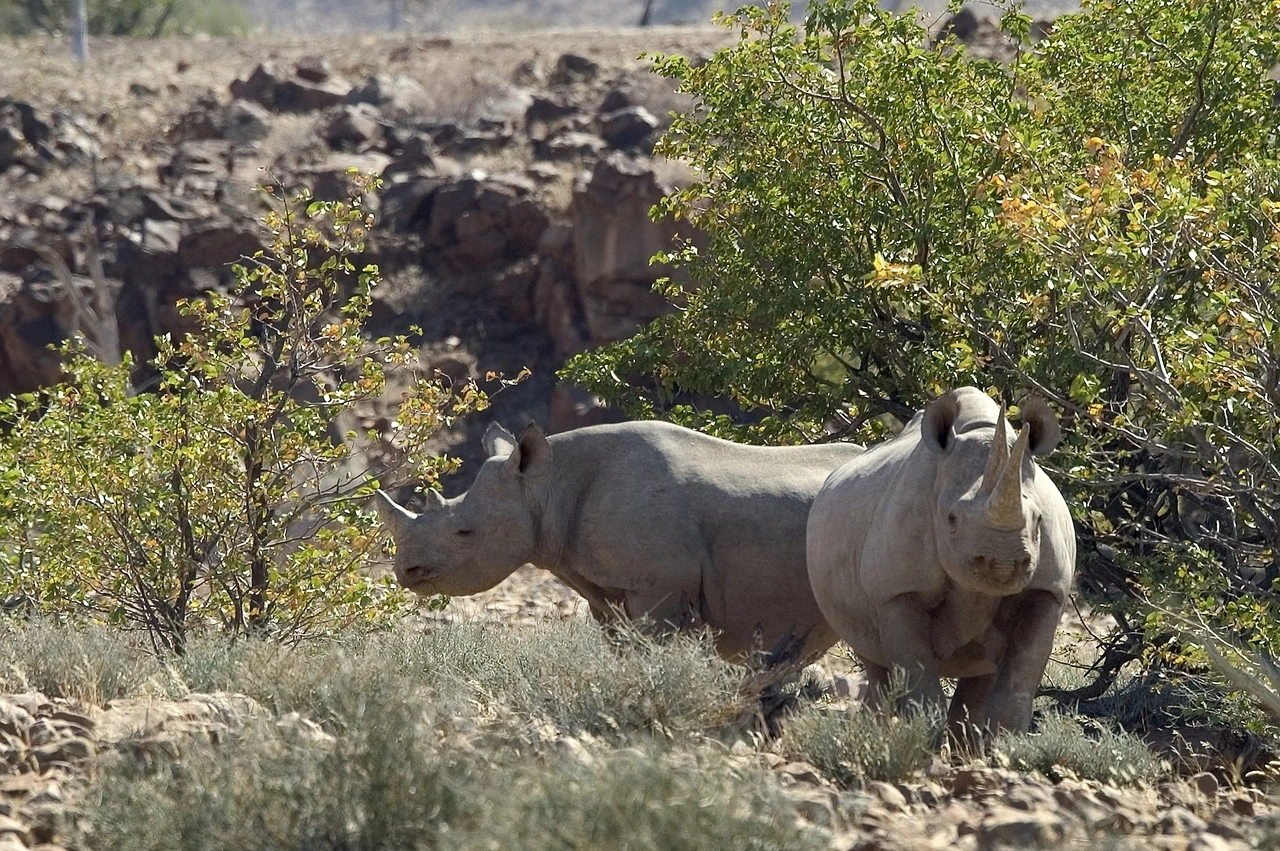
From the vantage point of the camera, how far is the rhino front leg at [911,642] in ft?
24.2

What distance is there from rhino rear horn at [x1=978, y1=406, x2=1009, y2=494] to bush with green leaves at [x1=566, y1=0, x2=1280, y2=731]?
1.96 m

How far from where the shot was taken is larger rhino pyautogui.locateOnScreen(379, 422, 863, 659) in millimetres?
9047

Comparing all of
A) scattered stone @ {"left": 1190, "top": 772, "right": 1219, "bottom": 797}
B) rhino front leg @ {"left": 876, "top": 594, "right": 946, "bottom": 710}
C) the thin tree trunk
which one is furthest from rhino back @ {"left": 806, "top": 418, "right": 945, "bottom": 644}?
the thin tree trunk

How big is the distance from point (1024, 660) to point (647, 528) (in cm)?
237

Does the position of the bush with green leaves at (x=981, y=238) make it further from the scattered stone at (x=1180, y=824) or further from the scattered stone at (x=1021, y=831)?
the scattered stone at (x=1021, y=831)

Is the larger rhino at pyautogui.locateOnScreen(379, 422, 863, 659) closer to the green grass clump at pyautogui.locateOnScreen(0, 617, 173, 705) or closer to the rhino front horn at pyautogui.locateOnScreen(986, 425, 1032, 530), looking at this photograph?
the green grass clump at pyautogui.locateOnScreen(0, 617, 173, 705)

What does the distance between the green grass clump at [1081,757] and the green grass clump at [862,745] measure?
0.34 meters

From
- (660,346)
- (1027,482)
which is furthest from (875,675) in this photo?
(660,346)

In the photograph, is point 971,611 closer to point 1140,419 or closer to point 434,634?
point 1140,419

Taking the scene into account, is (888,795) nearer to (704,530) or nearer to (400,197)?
(704,530)

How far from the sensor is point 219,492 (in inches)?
392

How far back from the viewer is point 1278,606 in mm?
8531

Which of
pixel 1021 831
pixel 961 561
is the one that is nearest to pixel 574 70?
pixel 961 561

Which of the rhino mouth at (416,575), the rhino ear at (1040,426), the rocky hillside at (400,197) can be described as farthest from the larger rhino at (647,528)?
the rocky hillside at (400,197)
